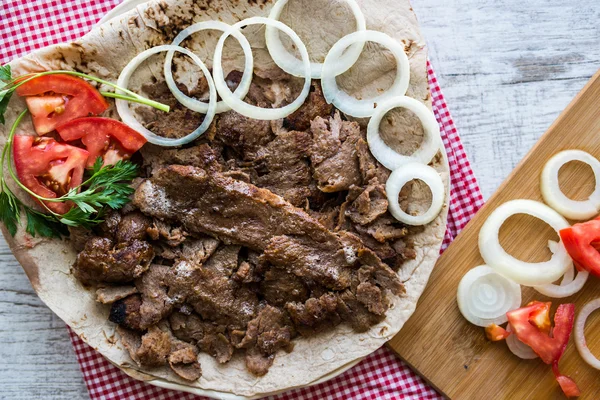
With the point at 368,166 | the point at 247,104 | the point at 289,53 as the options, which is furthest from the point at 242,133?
the point at 368,166

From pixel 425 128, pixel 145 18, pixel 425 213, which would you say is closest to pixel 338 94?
pixel 425 128

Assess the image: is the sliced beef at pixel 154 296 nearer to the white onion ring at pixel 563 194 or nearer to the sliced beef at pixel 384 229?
the sliced beef at pixel 384 229

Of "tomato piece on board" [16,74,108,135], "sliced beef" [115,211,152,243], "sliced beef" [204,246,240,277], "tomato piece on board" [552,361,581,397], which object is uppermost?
"tomato piece on board" [16,74,108,135]

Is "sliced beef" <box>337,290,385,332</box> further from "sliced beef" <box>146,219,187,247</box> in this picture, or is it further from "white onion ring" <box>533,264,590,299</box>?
"white onion ring" <box>533,264,590,299</box>

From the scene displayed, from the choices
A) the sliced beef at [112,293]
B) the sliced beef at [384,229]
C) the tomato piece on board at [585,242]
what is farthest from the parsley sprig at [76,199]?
the tomato piece on board at [585,242]

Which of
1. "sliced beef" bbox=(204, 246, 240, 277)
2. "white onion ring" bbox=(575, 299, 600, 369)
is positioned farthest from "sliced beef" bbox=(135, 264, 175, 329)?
"white onion ring" bbox=(575, 299, 600, 369)

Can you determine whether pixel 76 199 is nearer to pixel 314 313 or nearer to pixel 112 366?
pixel 112 366
